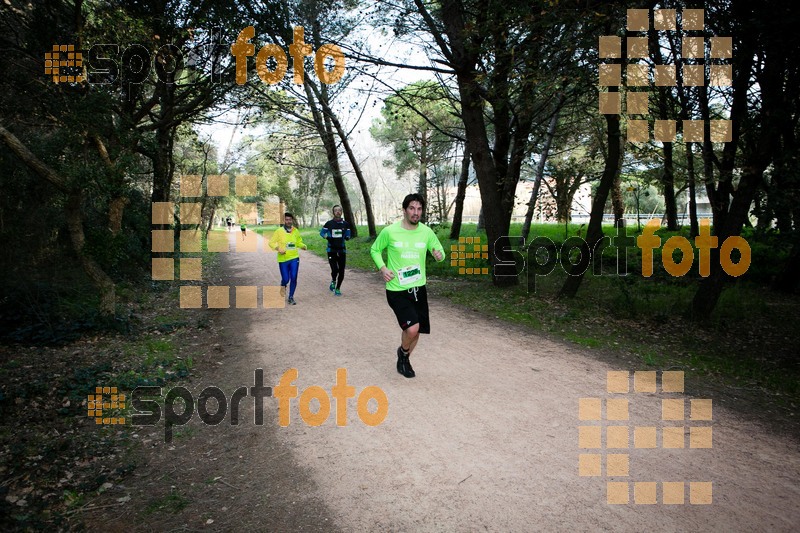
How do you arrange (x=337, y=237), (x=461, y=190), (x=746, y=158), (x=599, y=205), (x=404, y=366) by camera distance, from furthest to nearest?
(x=461, y=190) < (x=337, y=237) < (x=599, y=205) < (x=746, y=158) < (x=404, y=366)

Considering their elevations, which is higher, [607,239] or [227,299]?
[607,239]

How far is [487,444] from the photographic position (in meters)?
4.25

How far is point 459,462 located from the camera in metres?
3.98

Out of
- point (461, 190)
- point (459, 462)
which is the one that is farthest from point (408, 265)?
point (461, 190)

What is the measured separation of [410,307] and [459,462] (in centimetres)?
215

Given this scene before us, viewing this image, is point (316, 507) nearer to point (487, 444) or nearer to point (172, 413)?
point (487, 444)

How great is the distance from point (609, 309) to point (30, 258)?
501 inches

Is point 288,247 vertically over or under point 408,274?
over

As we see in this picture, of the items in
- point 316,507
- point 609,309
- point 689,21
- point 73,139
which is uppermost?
point 689,21

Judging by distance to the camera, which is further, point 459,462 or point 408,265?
point 408,265

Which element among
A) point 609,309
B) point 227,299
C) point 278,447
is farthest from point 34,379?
point 609,309

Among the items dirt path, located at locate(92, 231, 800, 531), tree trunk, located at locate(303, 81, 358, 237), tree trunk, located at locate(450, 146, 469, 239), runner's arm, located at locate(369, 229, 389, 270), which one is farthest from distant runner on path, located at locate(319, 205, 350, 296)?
tree trunk, located at locate(303, 81, 358, 237)

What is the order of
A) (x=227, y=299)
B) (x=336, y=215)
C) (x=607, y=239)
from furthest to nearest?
(x=607, y=239) → (x=227, y=299) → (x=336, y=215)

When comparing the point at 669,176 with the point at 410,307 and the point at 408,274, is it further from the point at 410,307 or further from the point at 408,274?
the point at 410,307
